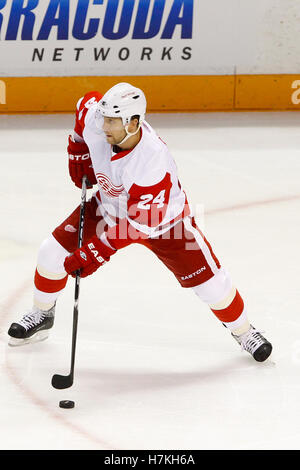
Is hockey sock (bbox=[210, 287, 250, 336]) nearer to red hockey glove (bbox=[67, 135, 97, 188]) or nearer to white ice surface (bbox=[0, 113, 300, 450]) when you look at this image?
white ice surface (bbox=[0, 113, 300, 450])

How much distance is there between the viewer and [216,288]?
345cm

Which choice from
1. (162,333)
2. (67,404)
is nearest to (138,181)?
(67,404)

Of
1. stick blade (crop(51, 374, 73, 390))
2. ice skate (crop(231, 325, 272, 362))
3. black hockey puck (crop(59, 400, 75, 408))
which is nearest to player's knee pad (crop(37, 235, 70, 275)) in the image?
stick blade (crop(51, 374, 73, 390))

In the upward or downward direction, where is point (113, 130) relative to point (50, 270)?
upward

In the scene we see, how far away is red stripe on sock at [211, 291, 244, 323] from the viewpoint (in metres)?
3.51

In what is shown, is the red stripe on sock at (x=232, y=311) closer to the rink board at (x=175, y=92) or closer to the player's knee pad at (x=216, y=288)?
the player's knee pad at (x=216, y=288)

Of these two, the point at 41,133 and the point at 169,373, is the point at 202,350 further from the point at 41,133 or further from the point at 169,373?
the point at 41,133

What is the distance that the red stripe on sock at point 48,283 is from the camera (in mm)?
3590

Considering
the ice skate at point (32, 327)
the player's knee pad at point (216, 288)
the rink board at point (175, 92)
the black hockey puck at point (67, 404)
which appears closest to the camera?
the black hockey puck at point (67, 404)

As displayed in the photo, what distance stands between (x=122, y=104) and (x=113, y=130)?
0.33ft

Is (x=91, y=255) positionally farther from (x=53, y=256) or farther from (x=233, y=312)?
(x=233, y=312)

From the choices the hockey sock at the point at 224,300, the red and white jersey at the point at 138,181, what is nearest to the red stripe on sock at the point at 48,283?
the red and white jersey at the point at 138,181

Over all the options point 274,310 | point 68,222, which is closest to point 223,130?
point 274,310

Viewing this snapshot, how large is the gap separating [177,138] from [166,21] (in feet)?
3.17
